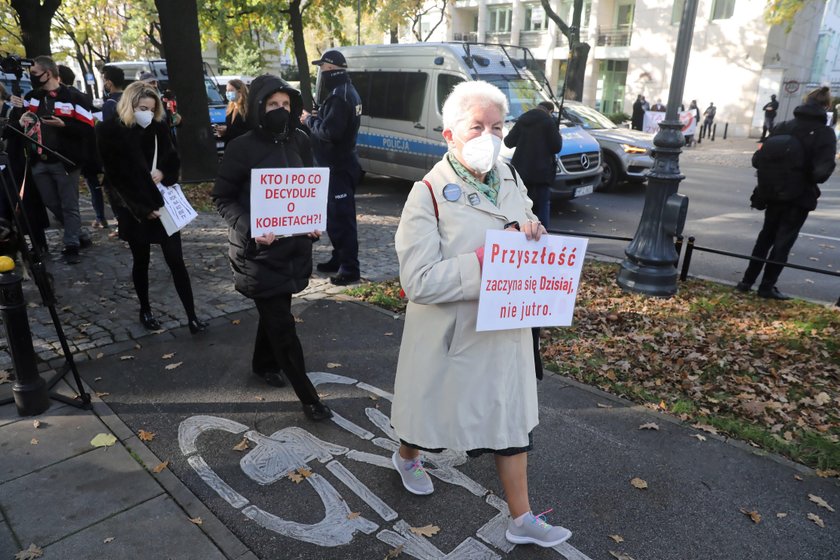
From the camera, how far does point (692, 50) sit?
33.8 m

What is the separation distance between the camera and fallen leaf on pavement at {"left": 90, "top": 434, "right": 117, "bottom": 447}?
12.1 ft

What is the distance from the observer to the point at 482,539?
9.85ft

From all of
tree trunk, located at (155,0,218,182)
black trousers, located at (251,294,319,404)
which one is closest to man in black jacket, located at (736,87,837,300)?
black trousers, located at (251,294,319,404)

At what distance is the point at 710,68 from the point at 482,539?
35758 millimetres

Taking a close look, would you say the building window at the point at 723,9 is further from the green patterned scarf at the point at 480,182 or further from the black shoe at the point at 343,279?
the green patterned scarf at the point at 480,182

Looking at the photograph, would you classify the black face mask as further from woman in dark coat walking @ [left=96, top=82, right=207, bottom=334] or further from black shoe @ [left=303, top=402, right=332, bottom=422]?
black shoe @ [left=303, top=402, right=332, bottom=422]

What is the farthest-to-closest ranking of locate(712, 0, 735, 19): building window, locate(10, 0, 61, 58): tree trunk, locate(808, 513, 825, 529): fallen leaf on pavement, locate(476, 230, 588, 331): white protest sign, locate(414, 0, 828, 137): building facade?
locate(712, 0, 735, 19): building window < locate(414, 0, 828, 137): building facade < locate(10, 0, 61, 58): tree trunk < locate(808, 513, 825, 529): fallen leaf on pavement < locate(476, 230, 588, 331): white protest sign

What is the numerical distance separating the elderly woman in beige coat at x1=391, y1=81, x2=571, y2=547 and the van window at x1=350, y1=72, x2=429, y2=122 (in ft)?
29.0

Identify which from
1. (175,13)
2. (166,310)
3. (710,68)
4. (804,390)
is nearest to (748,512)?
(804,390)

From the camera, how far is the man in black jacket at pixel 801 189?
6.12m

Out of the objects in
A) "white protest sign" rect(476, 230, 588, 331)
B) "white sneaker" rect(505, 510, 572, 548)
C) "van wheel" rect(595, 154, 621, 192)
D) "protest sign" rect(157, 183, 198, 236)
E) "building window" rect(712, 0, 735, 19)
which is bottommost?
"white sneaker" rect(505, 510, 572, 548)

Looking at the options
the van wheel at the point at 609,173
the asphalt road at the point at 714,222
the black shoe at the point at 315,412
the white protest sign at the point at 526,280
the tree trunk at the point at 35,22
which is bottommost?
the asphalt road at the point at 714,222

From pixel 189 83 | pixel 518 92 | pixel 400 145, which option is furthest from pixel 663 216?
pixel 189 83

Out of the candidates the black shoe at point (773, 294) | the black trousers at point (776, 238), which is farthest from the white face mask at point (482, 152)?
the black shoe at point (773, 294)
